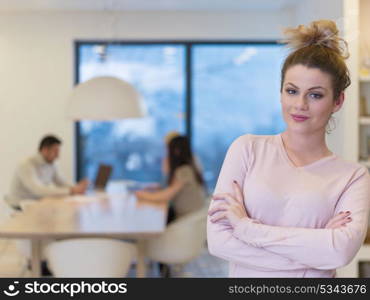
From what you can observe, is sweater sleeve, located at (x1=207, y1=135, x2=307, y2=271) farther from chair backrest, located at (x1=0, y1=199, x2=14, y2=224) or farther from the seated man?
the seated man

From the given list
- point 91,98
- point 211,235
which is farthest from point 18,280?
point 91,98

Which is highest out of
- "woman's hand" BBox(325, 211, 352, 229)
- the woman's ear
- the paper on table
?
the woman's ear

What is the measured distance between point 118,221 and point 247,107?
2.75m

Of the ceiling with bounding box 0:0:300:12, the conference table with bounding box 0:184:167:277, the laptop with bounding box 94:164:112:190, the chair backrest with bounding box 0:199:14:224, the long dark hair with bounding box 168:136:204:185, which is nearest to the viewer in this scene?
the conference table with bounding box 0:184:167:277

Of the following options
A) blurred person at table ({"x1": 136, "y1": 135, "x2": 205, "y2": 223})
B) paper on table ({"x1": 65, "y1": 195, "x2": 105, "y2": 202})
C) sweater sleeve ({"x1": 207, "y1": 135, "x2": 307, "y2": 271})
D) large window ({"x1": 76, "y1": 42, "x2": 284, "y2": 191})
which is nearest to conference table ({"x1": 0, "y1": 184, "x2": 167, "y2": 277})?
paper on table ({"x1": 65, "y1": 195, "x2": 105, "y2": 202})

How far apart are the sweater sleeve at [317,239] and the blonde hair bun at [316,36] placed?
0.33 metres

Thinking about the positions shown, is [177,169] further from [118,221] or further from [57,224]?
[57,224]

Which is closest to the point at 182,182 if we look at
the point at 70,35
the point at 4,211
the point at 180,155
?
the point at 180,155

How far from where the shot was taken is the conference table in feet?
11.4

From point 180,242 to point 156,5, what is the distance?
2.50 meters

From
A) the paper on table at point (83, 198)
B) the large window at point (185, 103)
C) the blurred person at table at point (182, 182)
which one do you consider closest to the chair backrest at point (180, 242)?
the blurred person at table at point (182, 182)

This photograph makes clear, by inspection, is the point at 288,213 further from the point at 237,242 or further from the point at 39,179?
the point at 39,179

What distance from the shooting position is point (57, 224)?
3672mm

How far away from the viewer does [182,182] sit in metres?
4.33
